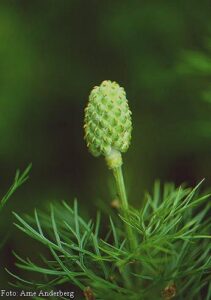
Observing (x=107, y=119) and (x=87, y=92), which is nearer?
(x=107, y=119)

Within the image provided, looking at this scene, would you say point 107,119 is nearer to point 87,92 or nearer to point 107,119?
point 107,119

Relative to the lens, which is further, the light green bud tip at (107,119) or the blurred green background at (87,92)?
the blurred green background at (87,92)

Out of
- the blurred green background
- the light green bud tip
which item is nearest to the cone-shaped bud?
the light green bud tip

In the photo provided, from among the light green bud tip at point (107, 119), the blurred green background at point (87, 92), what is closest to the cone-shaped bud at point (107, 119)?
the light green bud tip at point (107, 119)

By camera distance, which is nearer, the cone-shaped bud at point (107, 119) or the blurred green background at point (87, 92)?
the cone-shaped bud at point (107, 119)

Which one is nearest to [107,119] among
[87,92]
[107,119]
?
[107,119]

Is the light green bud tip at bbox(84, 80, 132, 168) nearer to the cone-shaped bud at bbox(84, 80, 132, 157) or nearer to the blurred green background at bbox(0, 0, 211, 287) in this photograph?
the cone-shaped bud at bbox(84, 80, 132, 157)

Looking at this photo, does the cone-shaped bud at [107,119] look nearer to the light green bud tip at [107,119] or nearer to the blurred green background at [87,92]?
the light green bud tip at [107,119]

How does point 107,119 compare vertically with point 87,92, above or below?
below
